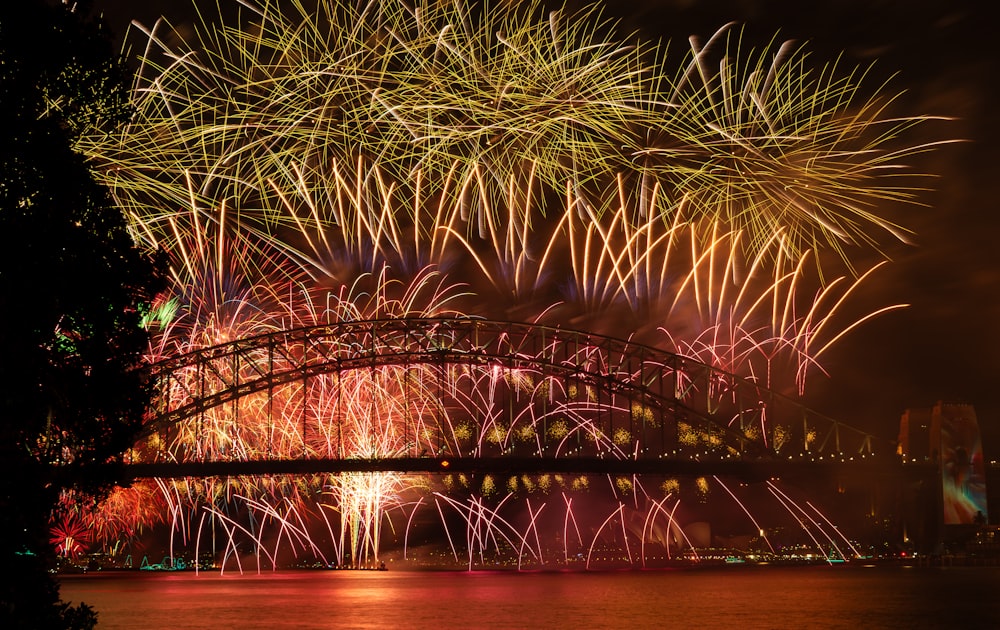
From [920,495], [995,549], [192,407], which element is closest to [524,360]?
[192,407]

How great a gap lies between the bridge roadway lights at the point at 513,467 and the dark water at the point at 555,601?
22.3ft

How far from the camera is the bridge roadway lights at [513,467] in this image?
79.1 meters

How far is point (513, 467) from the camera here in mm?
85938

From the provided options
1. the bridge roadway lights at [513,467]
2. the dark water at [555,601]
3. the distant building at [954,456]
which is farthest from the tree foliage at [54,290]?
the distant building at [954,456]

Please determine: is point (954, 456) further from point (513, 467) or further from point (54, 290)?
point (54, 290)

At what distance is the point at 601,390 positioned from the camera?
95.2m

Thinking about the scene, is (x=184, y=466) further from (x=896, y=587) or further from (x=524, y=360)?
(x=896, y=587)

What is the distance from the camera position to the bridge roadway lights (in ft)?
260

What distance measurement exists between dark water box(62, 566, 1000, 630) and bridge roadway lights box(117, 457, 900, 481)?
681 centimetres

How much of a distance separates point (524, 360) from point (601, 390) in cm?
795

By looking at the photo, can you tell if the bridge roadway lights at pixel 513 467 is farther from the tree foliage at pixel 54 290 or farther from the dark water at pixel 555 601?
the tree foliage at pixel 54 290

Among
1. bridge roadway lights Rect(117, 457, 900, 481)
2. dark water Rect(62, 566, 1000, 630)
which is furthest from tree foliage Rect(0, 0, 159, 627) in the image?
bridge roadway lights Rect(117, 457, 900, 481)

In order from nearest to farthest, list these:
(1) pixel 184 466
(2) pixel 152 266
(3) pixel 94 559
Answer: (2) pixel 152 266 → (1) pixel 184 466 → (3) pixel 94 559

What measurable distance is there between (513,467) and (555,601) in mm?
30428
